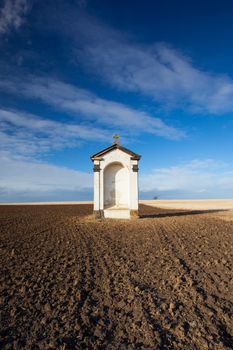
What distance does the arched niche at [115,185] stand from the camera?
68.8 ft

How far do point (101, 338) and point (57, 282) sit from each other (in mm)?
2717

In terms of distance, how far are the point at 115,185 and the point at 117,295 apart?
15187mm

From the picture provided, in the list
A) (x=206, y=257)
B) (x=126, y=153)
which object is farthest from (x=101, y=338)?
(x=126, y=153)

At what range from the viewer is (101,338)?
4.50m

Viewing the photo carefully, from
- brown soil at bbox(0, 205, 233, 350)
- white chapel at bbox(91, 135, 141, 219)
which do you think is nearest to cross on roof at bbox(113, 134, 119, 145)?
white chapel at bbox(91, 135, 141, 219)

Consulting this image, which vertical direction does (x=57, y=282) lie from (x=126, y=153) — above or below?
below

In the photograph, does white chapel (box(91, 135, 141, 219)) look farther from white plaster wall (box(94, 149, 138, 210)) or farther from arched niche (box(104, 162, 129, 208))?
arched niche (box(104, 162, 129, 208))

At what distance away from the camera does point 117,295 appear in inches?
242

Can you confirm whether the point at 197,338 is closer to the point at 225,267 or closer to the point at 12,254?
the point at 225,267

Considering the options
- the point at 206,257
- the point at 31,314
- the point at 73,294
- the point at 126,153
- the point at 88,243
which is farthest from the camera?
the point at 126,153

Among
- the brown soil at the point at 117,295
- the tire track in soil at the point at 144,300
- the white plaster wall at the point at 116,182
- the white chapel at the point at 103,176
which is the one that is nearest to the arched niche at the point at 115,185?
the white plaster wall at the point at 116,182

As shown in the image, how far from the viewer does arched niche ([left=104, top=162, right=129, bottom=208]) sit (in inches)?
826

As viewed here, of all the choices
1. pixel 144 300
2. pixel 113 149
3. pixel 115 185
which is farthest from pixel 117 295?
pixel 115 185

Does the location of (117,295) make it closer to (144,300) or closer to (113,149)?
(144,300)
